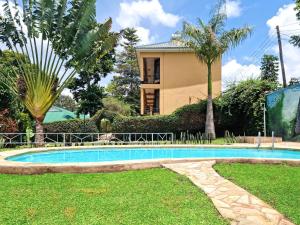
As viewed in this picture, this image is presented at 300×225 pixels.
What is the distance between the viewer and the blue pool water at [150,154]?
13.3m

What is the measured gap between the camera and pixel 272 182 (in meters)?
7.30

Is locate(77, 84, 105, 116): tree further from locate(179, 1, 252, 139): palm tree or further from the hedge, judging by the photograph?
locate(179, 1, 252, 139): palm tree

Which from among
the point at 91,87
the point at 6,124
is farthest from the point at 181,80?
the point at 6,124

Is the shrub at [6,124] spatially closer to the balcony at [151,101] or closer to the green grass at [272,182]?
the green grass at [272,182]

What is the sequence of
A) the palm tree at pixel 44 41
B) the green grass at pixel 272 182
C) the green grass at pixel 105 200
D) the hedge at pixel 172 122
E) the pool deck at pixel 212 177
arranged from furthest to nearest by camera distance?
1. the hedge at pixel 172 122
2. the palm tree at pixel 44 41
3. the green grass at pixel 272 182
4. the pool deck at pixel 212 177
5. the green grass at pixel 105 200

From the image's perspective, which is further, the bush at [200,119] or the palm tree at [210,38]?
the bush at [200,119]

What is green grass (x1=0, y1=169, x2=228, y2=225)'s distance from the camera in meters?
4.87

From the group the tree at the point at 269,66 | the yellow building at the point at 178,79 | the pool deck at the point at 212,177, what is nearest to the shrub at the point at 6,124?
the pool deck at the point at 212,177

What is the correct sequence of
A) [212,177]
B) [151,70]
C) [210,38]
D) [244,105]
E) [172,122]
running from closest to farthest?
[212,177], [210,38], [244,105], [172,122], [151,70]

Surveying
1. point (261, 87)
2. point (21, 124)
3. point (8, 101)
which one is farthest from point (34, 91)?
point (261, 87)

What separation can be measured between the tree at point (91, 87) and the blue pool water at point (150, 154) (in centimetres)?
1744

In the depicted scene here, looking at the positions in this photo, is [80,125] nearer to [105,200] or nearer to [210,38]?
[210,38]

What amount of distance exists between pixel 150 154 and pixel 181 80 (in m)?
14.2

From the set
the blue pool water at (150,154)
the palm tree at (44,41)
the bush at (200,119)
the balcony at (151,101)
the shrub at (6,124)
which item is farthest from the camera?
the balcony at (151,101)
